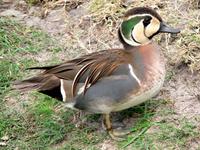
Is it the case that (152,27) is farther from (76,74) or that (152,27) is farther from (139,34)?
(76,74)

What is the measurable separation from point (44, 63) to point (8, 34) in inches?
23.0

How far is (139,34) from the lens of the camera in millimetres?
4148

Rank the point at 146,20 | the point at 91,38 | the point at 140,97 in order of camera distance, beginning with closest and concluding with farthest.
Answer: the point at 140,97, the point at 146,20, the point at 91,38

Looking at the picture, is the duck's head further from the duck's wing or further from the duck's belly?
the duck's belly

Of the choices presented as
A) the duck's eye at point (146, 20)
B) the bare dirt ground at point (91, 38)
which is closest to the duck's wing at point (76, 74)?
the duck's eye at point (146, 20)

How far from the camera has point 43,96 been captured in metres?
4.65

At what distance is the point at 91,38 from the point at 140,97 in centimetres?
134

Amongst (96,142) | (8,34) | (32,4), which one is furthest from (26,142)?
(32,4)

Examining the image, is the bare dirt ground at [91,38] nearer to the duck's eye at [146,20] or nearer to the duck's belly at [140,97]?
the duck's belly at [140,97]

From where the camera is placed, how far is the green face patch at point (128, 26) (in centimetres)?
411

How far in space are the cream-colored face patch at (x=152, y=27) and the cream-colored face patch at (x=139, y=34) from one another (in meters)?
0.03

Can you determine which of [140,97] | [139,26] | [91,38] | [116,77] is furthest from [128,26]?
[91,38]

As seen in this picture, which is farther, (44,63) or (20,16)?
(20,16)

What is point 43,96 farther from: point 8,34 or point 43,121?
point 8,34
